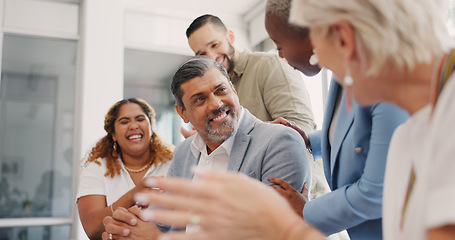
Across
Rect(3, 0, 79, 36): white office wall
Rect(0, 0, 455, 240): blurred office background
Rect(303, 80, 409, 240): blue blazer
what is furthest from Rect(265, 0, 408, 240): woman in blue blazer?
Rect(3, 0, 79, 36): white office wall

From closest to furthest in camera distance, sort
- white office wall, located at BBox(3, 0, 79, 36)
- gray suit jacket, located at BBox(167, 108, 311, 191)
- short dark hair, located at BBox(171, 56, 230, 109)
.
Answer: gray suit jacket, located at BBox(167, 108, 311, 191) → short dark hair, located at BBox(171, 56, 230, 109) → white office wall, located at BBox(3, 0, 79, 36)

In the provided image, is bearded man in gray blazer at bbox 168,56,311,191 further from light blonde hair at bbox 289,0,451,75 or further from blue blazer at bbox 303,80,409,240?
light blonde hair at bbox 289,0,451,75

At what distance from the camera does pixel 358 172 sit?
1.40 metres

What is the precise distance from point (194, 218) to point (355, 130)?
717 millimetres

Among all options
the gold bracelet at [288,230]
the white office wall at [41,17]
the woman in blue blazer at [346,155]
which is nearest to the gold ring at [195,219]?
the gold bracelet at [288,230]

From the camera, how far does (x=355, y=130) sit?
1351 millimetres

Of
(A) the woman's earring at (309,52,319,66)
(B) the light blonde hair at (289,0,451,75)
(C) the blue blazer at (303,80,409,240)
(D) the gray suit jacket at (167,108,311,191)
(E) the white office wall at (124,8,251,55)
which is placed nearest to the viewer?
(B) the light blonde hair at (289,0,451,75)

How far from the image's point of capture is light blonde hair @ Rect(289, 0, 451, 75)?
0.77 m

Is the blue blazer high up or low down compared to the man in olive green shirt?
down

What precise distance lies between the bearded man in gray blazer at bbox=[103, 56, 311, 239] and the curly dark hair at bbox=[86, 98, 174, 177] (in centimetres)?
94

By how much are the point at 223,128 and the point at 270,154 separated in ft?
0.85

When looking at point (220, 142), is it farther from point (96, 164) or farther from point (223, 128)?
point (96, 164)

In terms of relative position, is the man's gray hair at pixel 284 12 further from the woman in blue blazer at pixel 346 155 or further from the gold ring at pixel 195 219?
the gold ring at pixel 195 219

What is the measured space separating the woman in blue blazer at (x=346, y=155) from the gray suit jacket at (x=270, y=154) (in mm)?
135
